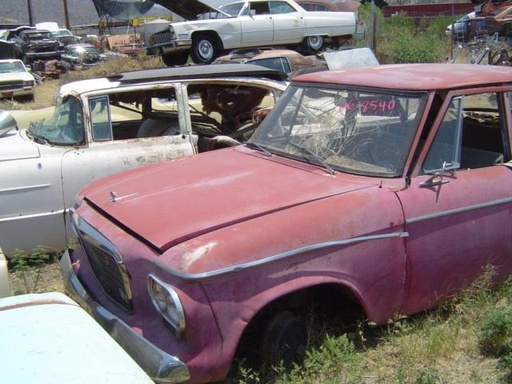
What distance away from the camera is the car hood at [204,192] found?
282cm

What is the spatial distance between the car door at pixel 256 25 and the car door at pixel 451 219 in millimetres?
13071

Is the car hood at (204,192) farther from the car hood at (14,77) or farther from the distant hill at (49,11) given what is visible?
the distant hill at (49,11)

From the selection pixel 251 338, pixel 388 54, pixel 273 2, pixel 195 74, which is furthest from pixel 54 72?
pixel 251 338

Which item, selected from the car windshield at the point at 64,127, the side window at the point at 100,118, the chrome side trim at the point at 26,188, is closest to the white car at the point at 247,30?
the car windshield at the point at 64,127

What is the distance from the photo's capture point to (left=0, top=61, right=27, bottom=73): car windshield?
1780 centimetres

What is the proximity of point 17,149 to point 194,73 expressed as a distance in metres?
1.72

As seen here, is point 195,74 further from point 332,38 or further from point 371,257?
point 332,38

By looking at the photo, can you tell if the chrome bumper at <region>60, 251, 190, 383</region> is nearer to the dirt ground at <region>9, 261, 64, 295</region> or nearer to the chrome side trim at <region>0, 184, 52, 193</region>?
the dirt ground at <region>9, 261, 64, 295</region>

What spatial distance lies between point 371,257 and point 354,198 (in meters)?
0.32

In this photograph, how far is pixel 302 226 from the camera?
281 cm

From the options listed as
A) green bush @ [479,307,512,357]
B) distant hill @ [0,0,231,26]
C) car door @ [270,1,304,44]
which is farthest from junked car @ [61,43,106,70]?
distant hill @ [0,0,231,26]

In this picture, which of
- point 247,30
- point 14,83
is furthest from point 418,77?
point 14,83

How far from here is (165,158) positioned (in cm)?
504

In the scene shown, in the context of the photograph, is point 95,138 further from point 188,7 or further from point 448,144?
point 188,7
